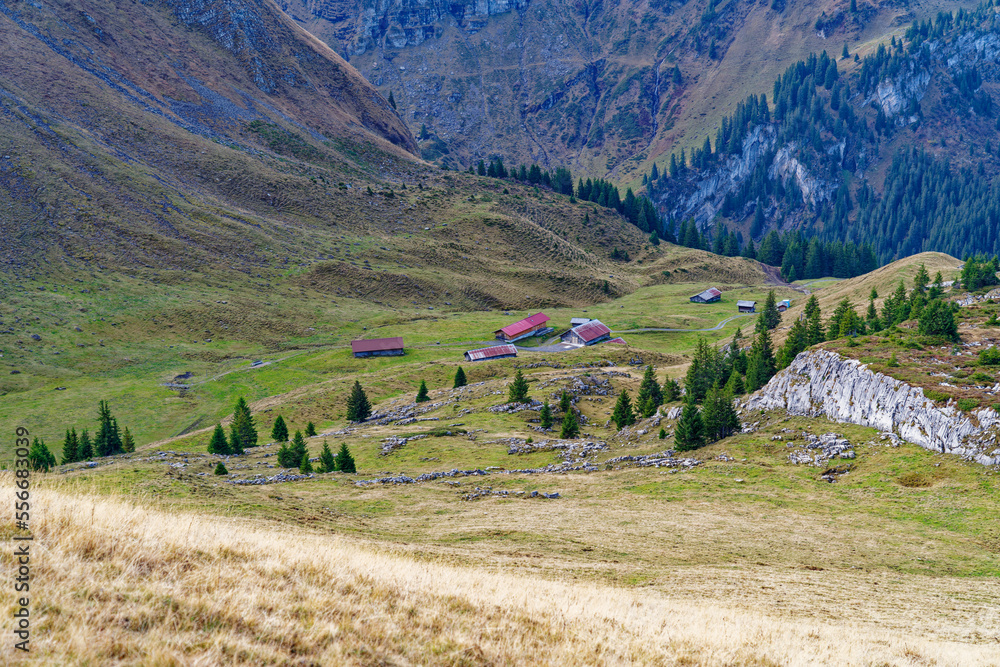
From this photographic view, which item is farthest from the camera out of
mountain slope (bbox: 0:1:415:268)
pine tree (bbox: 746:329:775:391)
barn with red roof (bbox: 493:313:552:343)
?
mountain slope (bbox: 0:1:415:268)

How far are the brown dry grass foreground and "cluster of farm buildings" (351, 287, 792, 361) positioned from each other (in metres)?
79.7

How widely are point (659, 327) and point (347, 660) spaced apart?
385ft

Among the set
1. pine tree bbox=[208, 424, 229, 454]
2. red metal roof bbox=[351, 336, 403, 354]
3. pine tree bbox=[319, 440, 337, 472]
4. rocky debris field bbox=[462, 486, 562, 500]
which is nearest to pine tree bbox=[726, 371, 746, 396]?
rocky debris field bbox=[462, 486, 562, 500]

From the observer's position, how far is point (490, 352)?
98.0m

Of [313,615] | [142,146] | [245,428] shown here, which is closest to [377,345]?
[245,428]

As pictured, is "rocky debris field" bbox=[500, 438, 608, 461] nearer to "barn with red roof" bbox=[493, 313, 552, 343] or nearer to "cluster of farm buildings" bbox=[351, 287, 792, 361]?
"cluster of farm buildings" bbox=[351, 287, 792, 361]

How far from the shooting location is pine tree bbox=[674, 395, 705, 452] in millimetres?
48000

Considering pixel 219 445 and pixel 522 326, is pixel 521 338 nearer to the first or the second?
pixel 522 326

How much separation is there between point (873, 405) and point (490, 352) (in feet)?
205

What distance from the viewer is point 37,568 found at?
1162 centimetres

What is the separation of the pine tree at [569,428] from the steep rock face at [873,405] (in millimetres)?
15258

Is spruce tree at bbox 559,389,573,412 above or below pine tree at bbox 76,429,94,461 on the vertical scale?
below

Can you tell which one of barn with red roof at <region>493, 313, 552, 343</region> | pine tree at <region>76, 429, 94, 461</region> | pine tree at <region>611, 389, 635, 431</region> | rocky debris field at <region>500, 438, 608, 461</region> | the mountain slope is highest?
Answer: the mountain slope

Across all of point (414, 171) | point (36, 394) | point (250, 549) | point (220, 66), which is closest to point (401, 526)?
point (250, 549)
